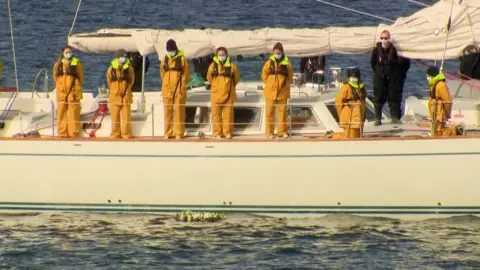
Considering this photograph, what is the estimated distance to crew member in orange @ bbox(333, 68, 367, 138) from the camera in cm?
3097

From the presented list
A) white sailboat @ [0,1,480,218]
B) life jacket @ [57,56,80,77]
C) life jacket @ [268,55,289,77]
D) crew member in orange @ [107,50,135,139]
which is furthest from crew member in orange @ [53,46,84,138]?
life jacket @ [268,55,289,77]

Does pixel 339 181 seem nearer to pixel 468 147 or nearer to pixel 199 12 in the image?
pixel 468 147

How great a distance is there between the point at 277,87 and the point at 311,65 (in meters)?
3.22

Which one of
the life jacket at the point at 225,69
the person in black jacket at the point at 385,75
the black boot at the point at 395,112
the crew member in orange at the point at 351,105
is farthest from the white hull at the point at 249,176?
the black boot at the point at 395,112

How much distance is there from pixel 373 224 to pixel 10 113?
8.56 metres

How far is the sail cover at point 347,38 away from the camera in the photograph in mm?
31828

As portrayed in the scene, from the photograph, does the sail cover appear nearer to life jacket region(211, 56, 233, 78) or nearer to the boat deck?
life jacket region(211, 56, 233, 78)

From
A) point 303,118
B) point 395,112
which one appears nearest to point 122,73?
point 303,118

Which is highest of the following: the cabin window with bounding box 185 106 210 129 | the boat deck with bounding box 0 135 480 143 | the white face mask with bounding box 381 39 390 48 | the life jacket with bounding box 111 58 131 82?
the white face mask with bounding box 381 39 390 48

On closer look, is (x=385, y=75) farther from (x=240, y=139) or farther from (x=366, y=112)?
(x=240, y=139)

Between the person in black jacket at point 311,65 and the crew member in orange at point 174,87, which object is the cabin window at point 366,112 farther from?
the crew member in orange at point 174,87

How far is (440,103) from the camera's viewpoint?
30.9 meters

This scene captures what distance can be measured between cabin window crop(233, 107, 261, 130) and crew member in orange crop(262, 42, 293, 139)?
54 centimetres

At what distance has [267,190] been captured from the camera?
3134cm
